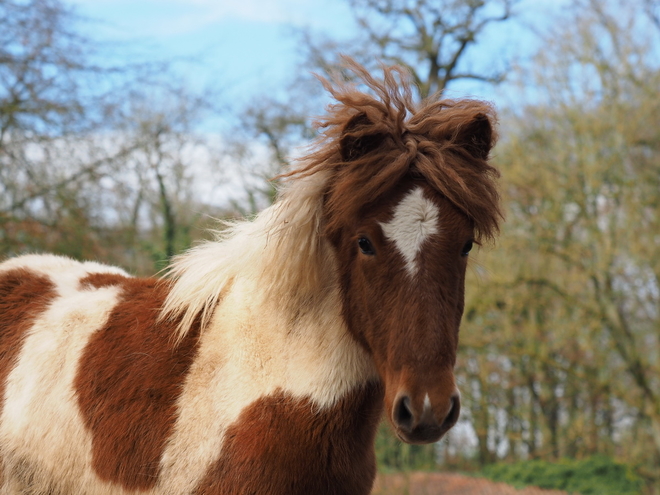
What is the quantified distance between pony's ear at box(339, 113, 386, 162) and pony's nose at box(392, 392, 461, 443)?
1112mm

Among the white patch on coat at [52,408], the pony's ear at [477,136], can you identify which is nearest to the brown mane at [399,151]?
the pony's ear at [477,136]

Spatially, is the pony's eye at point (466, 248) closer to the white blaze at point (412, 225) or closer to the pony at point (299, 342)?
the pony at point (299, 342)

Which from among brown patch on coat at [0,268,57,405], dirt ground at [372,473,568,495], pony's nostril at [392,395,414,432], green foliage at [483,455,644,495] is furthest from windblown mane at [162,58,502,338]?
green foliage at [483,455,644,495]

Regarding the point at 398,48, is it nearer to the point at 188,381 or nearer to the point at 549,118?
the point at 549,118

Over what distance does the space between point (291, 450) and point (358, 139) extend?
141 centimetres

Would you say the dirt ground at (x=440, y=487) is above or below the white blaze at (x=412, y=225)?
below

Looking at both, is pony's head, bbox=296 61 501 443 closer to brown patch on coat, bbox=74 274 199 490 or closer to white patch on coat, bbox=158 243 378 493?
white patch on coat, bbox=158 243 378 493

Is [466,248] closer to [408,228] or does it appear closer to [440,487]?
[408,228]

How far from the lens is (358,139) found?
268 centimetres

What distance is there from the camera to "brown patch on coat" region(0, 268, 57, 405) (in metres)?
3.31

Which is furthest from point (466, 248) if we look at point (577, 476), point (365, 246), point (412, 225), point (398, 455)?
point (398, 455)

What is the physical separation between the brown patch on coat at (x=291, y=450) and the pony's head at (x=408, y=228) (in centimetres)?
34

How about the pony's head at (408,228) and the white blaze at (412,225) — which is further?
the white blaze at (412,225)

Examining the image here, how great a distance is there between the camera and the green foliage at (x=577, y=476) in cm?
1046
